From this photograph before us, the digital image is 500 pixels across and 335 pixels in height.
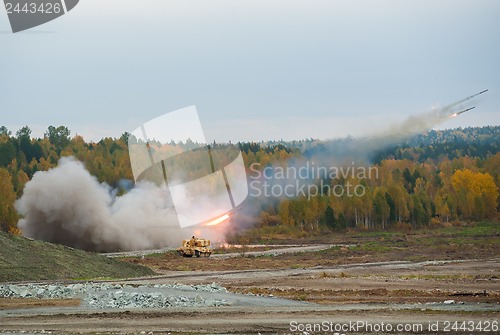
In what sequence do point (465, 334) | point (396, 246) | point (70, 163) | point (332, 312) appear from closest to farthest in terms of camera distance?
point (465, 334) < point (332, 312) < point (396, 246) < point (70, 163)

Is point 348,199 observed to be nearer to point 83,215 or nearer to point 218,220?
point 218,220

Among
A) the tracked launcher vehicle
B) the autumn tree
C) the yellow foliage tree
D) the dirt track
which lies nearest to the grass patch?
the dirt track

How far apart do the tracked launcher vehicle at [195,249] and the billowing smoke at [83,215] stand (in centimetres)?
1544

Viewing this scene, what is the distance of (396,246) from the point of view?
331ft

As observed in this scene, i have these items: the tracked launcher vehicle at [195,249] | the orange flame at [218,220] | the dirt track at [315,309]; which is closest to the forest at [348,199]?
the orange flame at [218,220]

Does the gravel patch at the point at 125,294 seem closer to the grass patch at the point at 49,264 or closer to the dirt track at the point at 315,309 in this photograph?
the dirt track at the point at 315,309

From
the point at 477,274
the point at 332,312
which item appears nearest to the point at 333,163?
the point at 477,274

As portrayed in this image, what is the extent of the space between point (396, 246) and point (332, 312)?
2562 inches

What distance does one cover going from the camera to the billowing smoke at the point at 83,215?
10150cm

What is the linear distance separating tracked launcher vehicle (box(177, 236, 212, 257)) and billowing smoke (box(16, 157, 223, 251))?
→ 1544cm

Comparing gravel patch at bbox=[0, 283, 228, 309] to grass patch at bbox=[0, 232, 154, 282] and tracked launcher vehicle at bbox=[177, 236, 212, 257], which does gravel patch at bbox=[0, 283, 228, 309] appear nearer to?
grass patch at bbox=[0, 232, 154, 282]

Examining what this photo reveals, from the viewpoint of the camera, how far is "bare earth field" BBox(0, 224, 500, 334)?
33156 millimetres

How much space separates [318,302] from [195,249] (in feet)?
163

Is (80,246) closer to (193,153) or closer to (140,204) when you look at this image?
(140,204)
